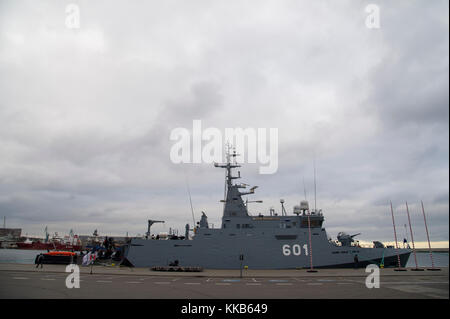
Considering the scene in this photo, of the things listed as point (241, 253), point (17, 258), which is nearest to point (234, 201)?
point (241, 253)

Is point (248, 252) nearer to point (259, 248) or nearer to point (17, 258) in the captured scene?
point (259, 248)

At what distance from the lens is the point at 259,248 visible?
22.9 m

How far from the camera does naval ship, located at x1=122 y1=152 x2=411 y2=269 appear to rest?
74.6ft

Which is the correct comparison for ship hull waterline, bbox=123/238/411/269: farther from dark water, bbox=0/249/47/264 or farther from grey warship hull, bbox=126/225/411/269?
dark water, bbox=0/249/47/264

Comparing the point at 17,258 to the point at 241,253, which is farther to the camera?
the point at 17,258

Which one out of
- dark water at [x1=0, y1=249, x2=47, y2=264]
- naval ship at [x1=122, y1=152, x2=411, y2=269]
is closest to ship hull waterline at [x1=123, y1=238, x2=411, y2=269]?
naval ship at [x1=122, y1=152, x2=411, y2=269]

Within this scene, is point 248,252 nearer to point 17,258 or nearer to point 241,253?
point 241,253

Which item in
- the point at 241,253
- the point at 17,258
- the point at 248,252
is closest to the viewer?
the point at 241,253

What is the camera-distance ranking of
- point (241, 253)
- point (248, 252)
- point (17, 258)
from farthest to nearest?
point (17, 258), point (248, 252), point (241, 253)

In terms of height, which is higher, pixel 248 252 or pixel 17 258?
pixel 248 252
